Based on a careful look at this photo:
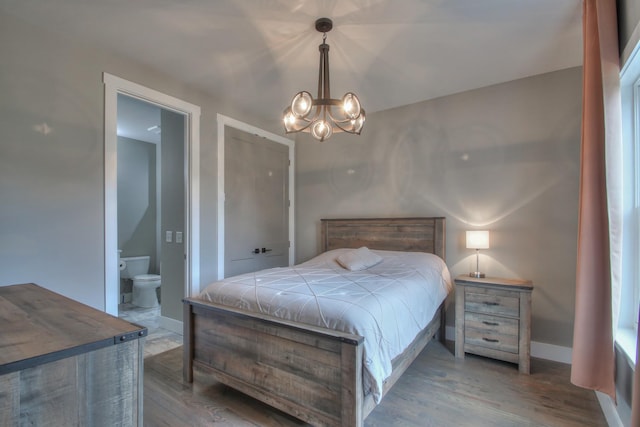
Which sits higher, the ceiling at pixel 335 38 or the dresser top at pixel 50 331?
the ceiling at pixel 335 38

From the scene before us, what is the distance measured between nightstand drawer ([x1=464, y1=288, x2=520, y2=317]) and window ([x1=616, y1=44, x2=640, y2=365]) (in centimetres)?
71

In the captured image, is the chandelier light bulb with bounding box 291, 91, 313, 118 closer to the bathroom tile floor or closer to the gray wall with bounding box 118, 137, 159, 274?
the bathroom tile floor

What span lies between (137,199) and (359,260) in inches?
161

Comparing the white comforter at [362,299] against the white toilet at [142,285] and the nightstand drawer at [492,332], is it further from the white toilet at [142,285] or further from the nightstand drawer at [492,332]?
the white toilet at [142,285]

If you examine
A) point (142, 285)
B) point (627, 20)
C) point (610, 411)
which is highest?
point (627, 20)

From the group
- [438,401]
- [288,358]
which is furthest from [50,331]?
[438,401]

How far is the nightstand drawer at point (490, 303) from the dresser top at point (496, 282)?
0.23 feet

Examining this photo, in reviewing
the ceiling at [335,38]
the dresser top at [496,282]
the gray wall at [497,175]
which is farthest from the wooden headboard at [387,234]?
the ceiling at [335,38]

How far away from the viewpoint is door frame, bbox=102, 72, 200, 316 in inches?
95.8

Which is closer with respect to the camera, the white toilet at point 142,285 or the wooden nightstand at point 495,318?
the wooden nightstand at point 495,318

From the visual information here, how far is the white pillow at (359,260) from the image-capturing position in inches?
115

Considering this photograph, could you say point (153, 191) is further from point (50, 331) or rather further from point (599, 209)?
point (599, 209)

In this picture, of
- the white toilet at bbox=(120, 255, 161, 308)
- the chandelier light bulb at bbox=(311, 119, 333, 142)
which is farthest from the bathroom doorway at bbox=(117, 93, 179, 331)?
the chandelier light bulb at bbox=(311, 119, 333, 142)

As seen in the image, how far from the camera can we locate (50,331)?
949 mm
